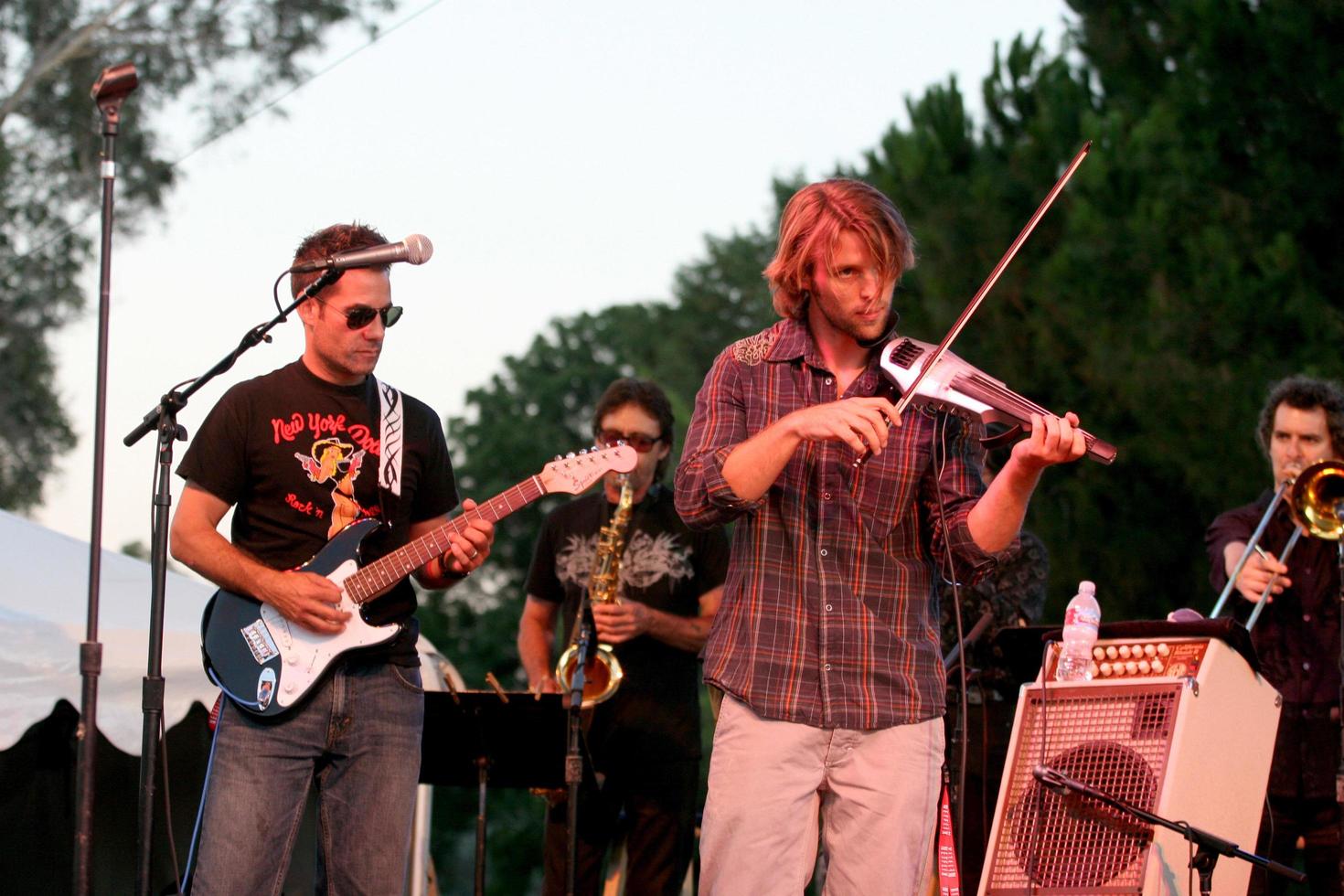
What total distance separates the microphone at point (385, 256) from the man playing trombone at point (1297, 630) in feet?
10.0

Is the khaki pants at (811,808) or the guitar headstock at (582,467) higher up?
the guitar headstock at (582,467)

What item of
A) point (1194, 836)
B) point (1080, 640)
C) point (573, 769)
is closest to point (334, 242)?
point (573, 769)

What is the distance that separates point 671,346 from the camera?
28578 millimetres

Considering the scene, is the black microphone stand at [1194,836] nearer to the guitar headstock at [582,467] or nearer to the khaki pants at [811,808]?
the khaki pants at [811,808]

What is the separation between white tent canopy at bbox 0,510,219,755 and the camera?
4859mm

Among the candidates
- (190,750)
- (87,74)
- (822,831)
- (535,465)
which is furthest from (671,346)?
(822,831)

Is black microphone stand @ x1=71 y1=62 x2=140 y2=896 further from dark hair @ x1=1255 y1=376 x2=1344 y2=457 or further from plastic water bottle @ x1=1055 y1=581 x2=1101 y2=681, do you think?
dark hair @ x1=1255 y1=376 x2=1344 y2=457

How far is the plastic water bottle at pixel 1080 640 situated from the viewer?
13.8 ft

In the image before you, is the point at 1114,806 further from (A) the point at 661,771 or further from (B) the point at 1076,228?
(B) the point at 1076,228

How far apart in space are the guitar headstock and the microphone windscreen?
88 centimetres

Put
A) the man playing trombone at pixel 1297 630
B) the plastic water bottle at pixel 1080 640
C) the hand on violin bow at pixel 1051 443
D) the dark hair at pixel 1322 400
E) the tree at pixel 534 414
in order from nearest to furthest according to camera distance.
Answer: the hand on violin bow at pixel 1051 443 → the plastic water bottle at pixel 1080 640 → the man playing trombone at pixel 1297 630 → the dark hair at pixel 1322 400 → the tree at pixel 534 414

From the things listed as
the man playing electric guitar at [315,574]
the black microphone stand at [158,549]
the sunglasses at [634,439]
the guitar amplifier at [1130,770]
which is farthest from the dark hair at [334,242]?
the guitar amplifier at [1130,770]

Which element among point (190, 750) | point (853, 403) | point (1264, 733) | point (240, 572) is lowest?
point (190, 750)

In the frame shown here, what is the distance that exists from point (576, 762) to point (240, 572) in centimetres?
149
